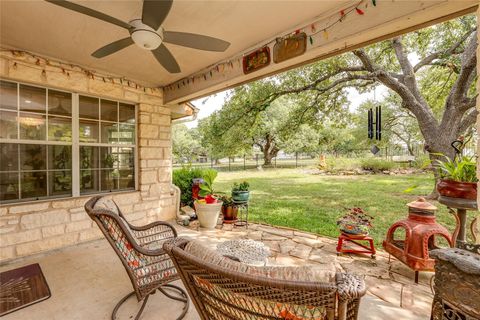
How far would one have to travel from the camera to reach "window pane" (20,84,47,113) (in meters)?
2.94

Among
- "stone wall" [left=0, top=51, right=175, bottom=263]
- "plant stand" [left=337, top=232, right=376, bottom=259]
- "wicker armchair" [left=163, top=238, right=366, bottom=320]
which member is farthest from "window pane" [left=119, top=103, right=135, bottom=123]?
"plant stand" [left=337, top=232, right=376, bottom=259]

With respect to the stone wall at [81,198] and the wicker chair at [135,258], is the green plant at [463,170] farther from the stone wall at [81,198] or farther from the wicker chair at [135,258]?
the stone wall at [81,198]

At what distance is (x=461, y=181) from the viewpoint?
1743mm

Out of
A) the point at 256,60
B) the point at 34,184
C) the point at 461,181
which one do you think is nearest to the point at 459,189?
the point at 461,181

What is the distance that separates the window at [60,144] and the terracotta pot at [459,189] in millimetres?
4170

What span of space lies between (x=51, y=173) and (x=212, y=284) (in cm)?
338

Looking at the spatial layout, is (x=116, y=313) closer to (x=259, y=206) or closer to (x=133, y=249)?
(x=133, y=249)

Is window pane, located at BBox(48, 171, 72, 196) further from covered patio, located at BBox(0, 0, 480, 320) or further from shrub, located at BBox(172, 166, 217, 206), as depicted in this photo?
shrub, located at BBox(172, 166, 217, 206)

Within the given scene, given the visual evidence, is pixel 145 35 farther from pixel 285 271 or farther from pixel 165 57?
pixel 285 271

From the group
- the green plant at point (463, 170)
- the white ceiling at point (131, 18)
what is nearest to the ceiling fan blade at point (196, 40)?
the white ceiling at point (131, 18)

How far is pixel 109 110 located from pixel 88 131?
19.1 inches

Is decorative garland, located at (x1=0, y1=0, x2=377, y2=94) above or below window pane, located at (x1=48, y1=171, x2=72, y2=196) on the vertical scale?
above

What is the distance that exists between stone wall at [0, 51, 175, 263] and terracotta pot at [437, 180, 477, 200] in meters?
3.99

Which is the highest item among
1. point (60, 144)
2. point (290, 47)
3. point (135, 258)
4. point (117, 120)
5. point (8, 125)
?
point (290, 47)
